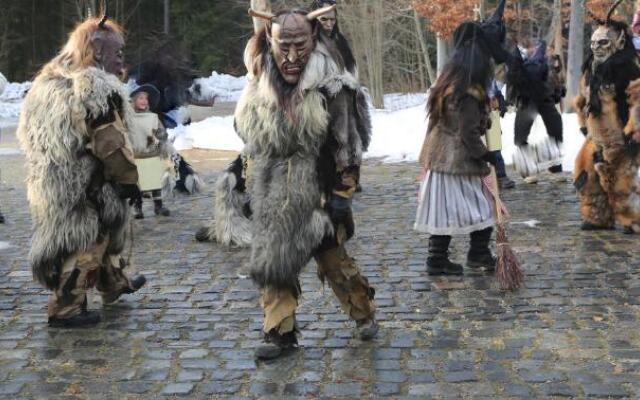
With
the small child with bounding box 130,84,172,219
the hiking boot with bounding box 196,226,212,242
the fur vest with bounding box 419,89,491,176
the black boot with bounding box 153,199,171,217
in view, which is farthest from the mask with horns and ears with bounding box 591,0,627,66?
the black boot with bounding box 153,199,171,217

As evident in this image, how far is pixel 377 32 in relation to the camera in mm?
24344

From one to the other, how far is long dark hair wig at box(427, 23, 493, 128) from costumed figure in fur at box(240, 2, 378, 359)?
1.54m

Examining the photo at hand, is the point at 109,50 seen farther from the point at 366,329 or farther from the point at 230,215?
the point at 230,215

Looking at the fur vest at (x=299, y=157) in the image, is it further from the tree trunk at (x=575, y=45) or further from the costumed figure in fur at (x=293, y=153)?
the tree trunk at (x=575, y=45)

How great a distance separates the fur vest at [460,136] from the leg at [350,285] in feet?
5.08

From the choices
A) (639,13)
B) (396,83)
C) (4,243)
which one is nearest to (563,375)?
(4,243)

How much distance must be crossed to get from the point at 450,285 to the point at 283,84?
2.35 meters

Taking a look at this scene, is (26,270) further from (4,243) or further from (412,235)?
(412,235)

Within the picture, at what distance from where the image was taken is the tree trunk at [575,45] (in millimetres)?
16548

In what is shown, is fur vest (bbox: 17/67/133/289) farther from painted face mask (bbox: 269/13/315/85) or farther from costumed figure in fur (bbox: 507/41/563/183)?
costumed figure in fur (bbox: 507/41/563/183)

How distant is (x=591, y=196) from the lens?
8062mm

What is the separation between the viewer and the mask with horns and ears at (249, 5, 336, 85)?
4688 mm

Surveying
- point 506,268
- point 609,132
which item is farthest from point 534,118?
point 506,268

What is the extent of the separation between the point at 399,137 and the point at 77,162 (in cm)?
1046
